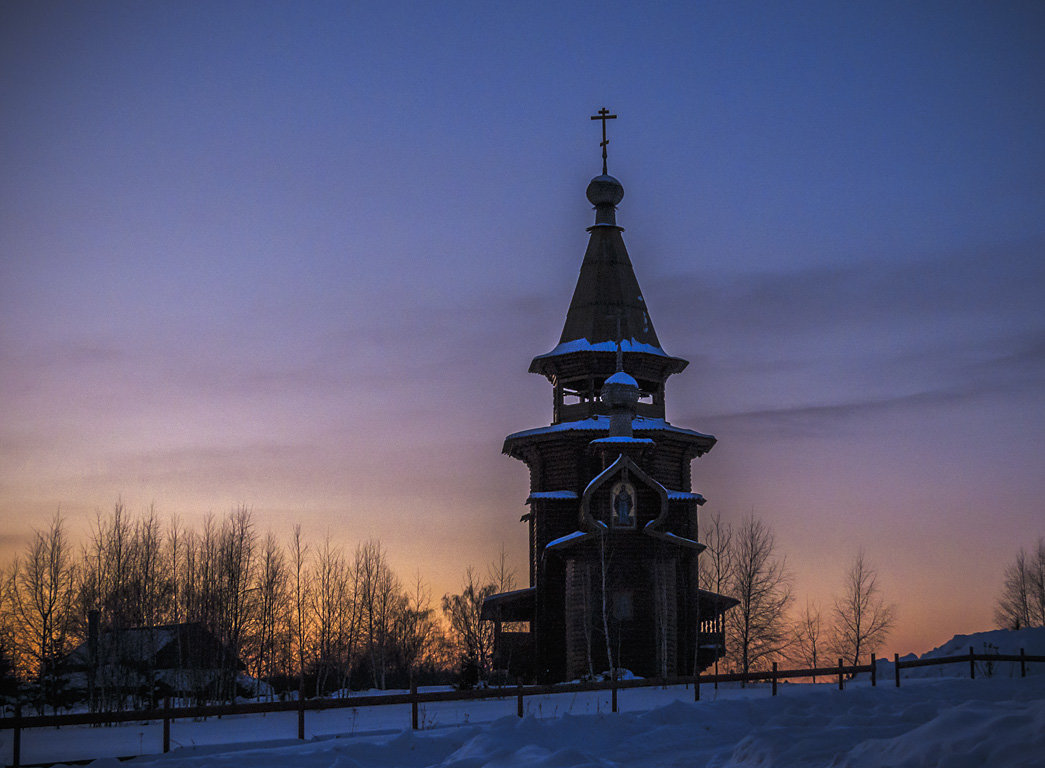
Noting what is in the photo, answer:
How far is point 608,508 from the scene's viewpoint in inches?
1532

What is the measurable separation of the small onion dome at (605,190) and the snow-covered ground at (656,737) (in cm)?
2601

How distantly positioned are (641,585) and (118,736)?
2021cm

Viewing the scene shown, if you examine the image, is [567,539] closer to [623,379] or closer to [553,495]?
[553,495]

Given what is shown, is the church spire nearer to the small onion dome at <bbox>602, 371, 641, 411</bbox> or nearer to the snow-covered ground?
the small onion dome at <bbox>602, 371, 641, 411</bbox>

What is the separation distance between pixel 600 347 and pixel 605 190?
24.0 ft

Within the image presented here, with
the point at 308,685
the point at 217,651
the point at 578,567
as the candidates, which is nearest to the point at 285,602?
the point at 308,685

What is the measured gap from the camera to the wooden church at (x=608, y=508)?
3878 centimetres

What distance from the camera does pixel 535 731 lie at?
18.4 metres

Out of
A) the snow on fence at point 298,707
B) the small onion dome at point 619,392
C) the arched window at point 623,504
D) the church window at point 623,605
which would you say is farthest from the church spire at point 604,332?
the snow on fence at point 298,707

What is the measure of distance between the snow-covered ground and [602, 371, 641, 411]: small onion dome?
16.1 m

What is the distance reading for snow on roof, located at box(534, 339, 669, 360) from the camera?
145 feet

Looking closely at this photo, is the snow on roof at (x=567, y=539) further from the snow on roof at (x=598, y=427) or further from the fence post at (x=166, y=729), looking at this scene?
the fence post at (x=166, y=729)

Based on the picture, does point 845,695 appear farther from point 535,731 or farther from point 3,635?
point 3,635

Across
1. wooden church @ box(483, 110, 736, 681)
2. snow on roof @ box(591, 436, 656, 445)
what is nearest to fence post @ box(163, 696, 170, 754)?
wooden church @ box(483, 110, 736, 681)
